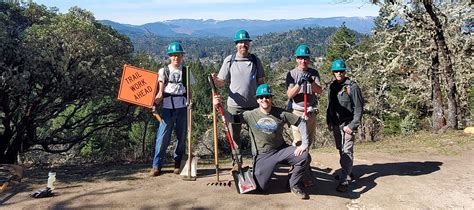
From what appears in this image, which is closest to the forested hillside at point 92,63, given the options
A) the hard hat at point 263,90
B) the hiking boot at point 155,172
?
the hiking boot at point 155,172

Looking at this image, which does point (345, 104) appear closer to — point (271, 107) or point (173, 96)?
point (271, 107)

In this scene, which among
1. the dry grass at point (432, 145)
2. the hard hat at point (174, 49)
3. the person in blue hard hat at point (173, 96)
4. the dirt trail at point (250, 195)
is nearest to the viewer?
the dirt trail at point (250, 195)

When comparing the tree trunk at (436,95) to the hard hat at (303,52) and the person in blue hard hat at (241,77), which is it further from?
the person in blue hard hat at (241,77)

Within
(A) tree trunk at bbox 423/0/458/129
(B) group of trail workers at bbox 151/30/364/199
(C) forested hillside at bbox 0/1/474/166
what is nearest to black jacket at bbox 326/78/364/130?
Result: (B) group of trail workers at bbox 151/30/364/199

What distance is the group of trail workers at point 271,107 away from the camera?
18.6 feet

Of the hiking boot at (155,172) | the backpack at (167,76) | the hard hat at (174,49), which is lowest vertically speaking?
the hiking boot at (155,172)

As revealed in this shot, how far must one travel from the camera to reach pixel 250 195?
577 centimetres

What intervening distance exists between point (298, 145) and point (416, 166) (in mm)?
2765

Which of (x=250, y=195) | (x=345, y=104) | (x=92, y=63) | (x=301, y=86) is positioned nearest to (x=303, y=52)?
(x=301, y=86)

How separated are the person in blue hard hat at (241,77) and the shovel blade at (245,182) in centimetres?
86

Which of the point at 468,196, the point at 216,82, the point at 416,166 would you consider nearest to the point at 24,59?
the point at 216,82

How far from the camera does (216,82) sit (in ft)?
19.6

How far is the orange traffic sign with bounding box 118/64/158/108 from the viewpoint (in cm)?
654

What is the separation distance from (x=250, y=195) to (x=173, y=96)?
5.95ft
